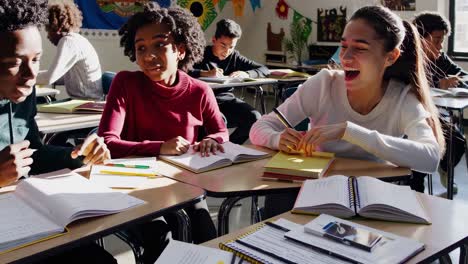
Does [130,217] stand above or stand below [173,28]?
below

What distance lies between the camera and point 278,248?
0.96 meters

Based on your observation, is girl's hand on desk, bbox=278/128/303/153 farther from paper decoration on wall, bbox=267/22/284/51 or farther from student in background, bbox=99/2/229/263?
paper decoration on wall, bbox=267/22/284/51

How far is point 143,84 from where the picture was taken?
78.5 inches

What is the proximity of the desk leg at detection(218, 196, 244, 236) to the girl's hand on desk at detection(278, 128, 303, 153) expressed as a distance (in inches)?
13.0

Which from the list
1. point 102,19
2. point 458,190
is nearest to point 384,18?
point 458,190

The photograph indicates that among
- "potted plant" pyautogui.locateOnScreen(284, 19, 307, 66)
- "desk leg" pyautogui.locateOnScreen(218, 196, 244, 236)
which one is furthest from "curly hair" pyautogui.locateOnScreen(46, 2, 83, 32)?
"potted plant" pyautogui.locateOnScreen(284, 19, 307, 66)

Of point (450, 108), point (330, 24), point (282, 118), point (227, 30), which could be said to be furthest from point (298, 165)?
point (330, 24)

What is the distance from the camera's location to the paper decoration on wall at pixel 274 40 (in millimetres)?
7223

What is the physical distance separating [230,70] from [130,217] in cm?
352

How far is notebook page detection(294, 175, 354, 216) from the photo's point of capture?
1.15 metres

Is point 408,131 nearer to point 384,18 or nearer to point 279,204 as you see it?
point 384,18

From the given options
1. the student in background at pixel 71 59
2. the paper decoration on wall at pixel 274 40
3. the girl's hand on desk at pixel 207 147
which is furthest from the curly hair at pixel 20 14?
the paper decoration on wall at pixel 274 40

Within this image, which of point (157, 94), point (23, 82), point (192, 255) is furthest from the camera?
point (157, 94)

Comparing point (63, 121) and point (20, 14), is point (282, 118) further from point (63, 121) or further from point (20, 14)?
point (63, 121)
